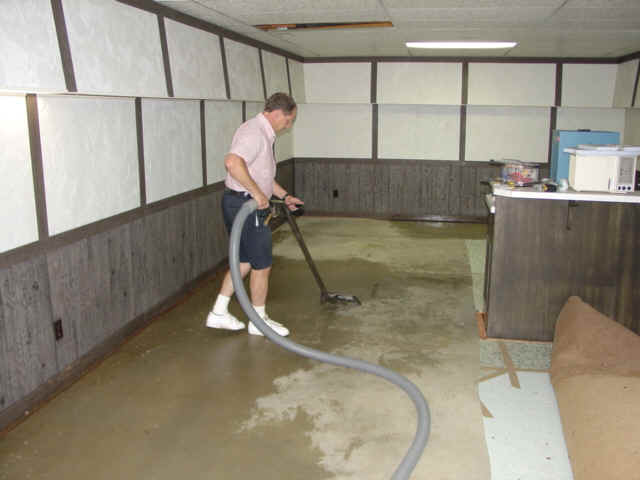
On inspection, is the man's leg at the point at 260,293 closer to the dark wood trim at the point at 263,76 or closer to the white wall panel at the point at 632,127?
the dark wood trim at the point at 263,76

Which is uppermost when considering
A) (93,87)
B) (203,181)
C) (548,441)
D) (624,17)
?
(624,17)

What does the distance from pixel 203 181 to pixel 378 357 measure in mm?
2219

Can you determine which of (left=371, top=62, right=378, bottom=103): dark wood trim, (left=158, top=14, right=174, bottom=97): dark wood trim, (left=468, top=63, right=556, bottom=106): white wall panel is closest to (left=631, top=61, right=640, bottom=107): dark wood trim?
(left=468, top=63, right=556, bottom=106): white wall panel

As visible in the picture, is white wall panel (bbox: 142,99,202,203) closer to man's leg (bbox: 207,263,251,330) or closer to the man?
the man

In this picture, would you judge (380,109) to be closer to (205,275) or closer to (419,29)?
(419,29)

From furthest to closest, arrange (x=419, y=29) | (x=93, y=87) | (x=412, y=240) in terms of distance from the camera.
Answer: (x=412, y=240) < (x=419, y=29) < (x=93, y=87)

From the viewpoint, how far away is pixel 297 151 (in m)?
7.99

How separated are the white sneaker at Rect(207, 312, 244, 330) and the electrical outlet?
100 cm

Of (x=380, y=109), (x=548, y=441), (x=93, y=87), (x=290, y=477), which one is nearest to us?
(x=290, y=477)

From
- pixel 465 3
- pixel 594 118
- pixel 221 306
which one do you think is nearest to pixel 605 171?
pixel 465 3

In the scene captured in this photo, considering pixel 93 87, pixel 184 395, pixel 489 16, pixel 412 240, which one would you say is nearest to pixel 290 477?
pixel 184 395

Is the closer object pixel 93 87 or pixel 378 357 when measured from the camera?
pixel 93 87

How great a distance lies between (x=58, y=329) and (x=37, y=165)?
2.67 ft

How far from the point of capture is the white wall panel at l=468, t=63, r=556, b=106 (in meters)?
7.10
